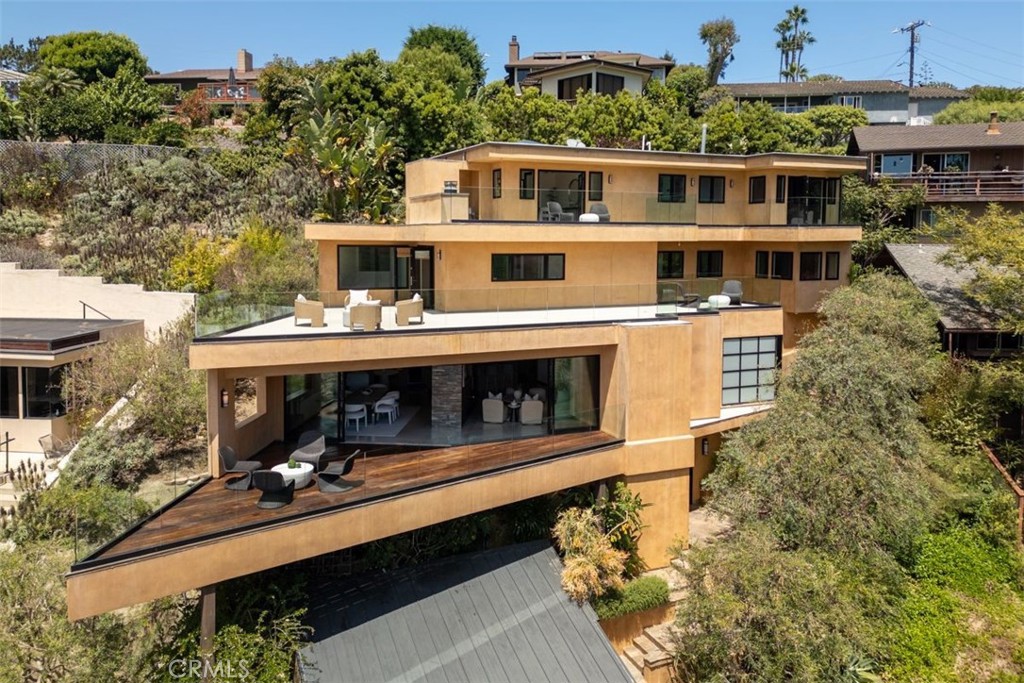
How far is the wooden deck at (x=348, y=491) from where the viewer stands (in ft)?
42.7

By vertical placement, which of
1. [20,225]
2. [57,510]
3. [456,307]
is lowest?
[57,510]

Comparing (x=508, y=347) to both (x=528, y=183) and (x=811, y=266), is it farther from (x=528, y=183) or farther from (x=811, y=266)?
(x=811, y=266)

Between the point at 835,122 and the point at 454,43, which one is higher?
the point at 454,43

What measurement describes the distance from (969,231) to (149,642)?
27.1 metres

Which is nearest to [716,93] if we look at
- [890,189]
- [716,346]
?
[890,189]

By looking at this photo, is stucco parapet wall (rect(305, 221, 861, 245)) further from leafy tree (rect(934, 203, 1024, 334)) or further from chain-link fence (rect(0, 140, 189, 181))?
chain-link fence (rect(0, 140, 189, 181))

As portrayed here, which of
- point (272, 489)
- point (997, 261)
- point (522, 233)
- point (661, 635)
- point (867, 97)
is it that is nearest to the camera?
point (272, 489)

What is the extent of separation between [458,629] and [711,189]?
63.8 ft

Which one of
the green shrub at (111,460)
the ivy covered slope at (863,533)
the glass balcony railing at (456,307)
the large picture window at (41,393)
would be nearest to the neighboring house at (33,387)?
the large picture window at (41,393)

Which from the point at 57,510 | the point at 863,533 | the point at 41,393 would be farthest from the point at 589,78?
the point at 57,510

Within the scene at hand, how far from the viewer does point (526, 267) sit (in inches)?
908

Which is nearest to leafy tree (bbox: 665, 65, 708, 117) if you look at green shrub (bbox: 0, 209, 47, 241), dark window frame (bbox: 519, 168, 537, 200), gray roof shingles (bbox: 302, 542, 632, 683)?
dark window frame (bbox: 519, 168, 537, 200)

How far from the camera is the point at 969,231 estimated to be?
24406 mm

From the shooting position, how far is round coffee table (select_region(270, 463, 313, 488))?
15.2 meters
